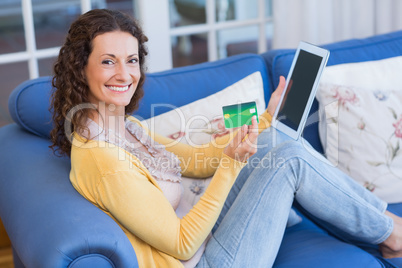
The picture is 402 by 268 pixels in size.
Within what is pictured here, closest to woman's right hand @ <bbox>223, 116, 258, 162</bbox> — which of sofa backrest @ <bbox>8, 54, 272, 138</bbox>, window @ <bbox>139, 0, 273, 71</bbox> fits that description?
sofa backrest @ <bbox>8, 54, 272, 138</bbox>

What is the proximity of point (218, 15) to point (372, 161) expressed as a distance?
4.04ft

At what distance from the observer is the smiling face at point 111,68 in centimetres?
139

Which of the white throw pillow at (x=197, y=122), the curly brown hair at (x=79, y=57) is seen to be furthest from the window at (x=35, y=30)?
the curly brown hair at (x=79, y=57)

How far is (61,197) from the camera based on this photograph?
1.36 m

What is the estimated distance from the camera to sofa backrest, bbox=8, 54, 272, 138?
5.69ft

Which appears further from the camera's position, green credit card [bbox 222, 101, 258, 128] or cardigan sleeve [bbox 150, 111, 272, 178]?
cardigan sleeve [bbox 150, 111, 272, 178]

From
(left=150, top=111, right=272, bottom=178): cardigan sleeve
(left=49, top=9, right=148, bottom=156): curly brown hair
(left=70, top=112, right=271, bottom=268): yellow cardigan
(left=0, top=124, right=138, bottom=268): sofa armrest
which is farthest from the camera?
(left=150, top=111, right=272, bottom=178): cardigan sleeve

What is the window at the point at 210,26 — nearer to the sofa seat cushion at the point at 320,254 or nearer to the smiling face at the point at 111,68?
the smiling face at the point at 111,68

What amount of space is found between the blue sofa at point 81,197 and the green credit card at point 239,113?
15.6 inches

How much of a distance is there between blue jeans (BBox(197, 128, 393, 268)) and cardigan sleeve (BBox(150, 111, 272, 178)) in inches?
6.2

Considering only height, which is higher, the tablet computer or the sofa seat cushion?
the tablet computer

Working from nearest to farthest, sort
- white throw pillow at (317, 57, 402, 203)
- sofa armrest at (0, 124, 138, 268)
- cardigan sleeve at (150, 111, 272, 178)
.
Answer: sofa armrest at (0, 124, 138, 268) < cardigan sleeve at (150, 111, 272, 178) < white throw pillow at (317, 57, 402, 203)

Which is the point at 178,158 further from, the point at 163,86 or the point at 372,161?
the point at 372,161

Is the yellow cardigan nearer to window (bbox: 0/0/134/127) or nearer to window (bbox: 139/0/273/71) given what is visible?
window (bbox: 139/0/273/71)
